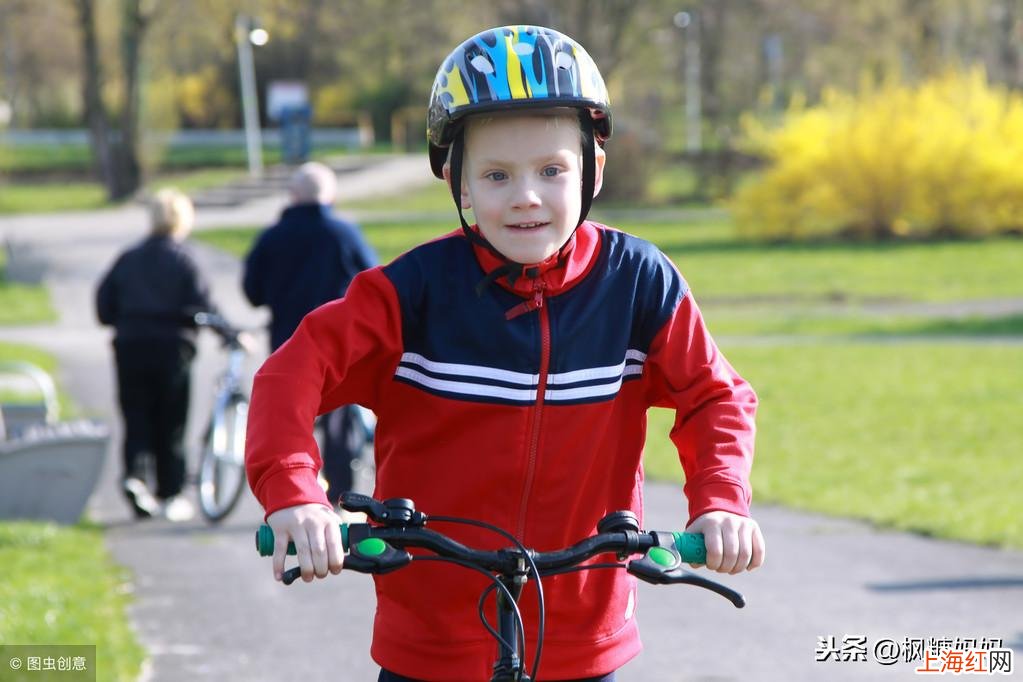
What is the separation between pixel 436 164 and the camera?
3.30m

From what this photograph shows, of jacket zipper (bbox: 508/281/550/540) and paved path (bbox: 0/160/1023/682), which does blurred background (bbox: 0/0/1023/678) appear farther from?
jacket zipper (bbox: 508/281/550/540)

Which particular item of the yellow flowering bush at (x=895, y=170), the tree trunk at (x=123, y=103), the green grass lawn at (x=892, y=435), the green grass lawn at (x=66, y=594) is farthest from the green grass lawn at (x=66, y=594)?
the tree trunk at (x=123, y=103)

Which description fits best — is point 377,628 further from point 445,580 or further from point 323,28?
point 323,28

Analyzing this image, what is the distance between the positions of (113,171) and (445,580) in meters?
42.0

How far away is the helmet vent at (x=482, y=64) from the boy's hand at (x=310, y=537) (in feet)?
2.85

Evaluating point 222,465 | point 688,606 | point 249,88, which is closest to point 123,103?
Result: point 249,88

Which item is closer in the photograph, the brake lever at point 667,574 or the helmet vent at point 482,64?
the brake lever at point 667,574

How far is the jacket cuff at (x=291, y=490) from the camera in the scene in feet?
9.04

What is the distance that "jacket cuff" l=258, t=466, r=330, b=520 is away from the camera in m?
2.75

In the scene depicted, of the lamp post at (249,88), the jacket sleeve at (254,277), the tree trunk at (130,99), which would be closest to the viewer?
the jacket sleeve at (254,277)

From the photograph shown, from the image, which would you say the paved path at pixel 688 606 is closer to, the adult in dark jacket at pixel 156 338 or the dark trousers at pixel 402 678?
the adult in dark jacket at pixel 156 338

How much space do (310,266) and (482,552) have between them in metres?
6.45

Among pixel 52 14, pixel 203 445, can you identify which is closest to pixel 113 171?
pixel 52 14

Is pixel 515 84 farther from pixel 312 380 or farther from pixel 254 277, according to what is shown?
pixel 254 277
